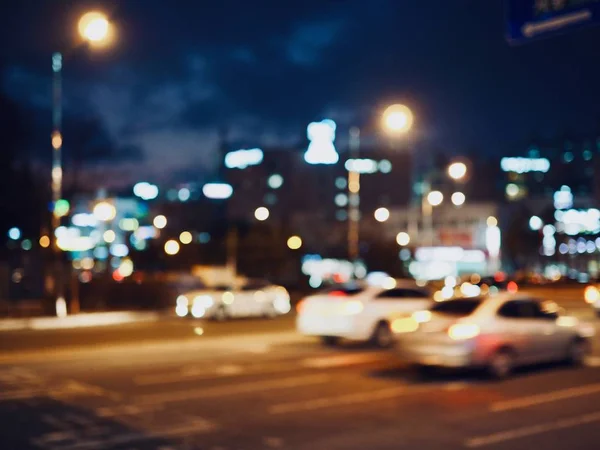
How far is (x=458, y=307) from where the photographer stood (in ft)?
51.1

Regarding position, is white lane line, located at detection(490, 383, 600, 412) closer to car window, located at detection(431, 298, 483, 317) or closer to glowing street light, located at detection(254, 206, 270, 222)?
car window, located at detection(431, 298, 483, 317)

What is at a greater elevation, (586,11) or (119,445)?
(586,11)

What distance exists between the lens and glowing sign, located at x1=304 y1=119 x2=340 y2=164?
11112 centimetres

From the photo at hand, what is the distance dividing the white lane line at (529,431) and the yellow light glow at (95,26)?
16.6 m

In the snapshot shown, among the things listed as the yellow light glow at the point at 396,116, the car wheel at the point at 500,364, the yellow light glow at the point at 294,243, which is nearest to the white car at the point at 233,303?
the yellow light glow at the point at 396,116

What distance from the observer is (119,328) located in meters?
26.9

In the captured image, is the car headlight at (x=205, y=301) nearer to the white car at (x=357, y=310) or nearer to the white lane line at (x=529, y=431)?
the white car at (x=357, y=310)

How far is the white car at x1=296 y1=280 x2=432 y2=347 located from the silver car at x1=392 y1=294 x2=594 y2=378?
3.62 metres

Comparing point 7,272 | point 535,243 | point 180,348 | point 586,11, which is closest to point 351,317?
point 180,348

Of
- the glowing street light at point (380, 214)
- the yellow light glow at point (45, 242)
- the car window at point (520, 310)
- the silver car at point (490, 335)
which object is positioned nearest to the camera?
the silver car at point (490, 335)

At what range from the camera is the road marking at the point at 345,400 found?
11836 millimetres

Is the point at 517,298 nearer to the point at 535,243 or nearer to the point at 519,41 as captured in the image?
the point at 519,41

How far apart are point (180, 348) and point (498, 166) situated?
129138 mm

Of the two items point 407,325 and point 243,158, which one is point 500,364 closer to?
point 407,325
